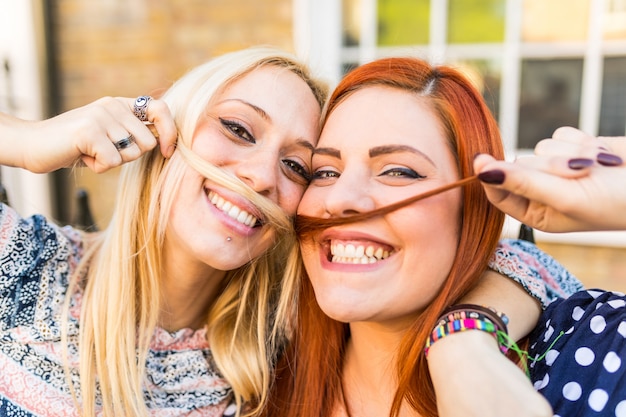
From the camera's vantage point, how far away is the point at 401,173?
1.48 m

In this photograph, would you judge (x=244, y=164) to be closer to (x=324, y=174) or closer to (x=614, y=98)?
(x=324, y=174)

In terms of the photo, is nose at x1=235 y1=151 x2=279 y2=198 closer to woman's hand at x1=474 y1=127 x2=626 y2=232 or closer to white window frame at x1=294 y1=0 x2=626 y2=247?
woman's hand at x1=474 y1=127 x2=626 y2=232

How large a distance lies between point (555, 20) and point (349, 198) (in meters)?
3.48

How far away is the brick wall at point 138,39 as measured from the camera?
436 cm

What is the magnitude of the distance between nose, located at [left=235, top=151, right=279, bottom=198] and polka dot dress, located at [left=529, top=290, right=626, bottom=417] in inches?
34.4

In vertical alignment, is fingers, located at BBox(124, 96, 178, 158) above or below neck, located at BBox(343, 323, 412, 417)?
above

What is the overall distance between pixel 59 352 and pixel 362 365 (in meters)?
0.93

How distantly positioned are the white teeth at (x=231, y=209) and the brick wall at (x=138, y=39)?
112 inches

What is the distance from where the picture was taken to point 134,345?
1824 millimetres

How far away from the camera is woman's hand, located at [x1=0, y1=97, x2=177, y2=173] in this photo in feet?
5.20

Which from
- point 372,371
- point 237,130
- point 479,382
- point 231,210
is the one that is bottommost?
point 372,371

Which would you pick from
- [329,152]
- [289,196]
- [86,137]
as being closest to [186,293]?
[289,196]

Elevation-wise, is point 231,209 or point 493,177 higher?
point 493,177

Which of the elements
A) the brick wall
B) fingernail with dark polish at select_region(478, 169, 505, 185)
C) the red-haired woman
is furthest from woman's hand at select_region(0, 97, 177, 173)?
the brick wall
